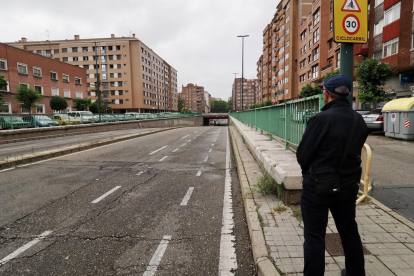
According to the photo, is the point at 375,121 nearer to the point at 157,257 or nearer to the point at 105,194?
the point at 105,194

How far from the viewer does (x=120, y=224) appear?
3.91 meters

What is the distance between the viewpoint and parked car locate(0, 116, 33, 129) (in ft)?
55.2

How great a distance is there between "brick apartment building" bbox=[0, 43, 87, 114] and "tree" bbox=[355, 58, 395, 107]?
4114cm

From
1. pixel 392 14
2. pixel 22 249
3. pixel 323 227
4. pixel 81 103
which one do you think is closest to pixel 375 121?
pixel 392 14

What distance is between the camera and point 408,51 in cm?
2155

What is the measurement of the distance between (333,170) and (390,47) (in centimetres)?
2934

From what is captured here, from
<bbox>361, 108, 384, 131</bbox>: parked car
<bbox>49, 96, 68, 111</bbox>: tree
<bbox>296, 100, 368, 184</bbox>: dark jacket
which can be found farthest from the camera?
<bbox>49, 96, 68, 111</bbox>: tree

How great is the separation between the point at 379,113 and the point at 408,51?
11.1 meters

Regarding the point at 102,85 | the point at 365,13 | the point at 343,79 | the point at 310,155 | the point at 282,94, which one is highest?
the point at 102,85

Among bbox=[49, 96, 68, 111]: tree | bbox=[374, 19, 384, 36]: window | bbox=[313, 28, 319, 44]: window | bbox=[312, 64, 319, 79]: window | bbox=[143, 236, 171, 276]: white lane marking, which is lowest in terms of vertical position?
bbox=[143, 236, 171, 276]: white lane marking

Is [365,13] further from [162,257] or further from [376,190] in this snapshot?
[162,257]

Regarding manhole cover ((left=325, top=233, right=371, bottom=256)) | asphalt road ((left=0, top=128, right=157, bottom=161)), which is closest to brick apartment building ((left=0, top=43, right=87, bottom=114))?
asphalt road ((left=0, top=128, right=157, bottom=161))

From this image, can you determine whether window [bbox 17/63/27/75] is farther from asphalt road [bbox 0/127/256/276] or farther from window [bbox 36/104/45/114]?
asphalt road [bbox 0/127/256/276]

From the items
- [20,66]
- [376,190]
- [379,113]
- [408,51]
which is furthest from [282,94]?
[376,190]
